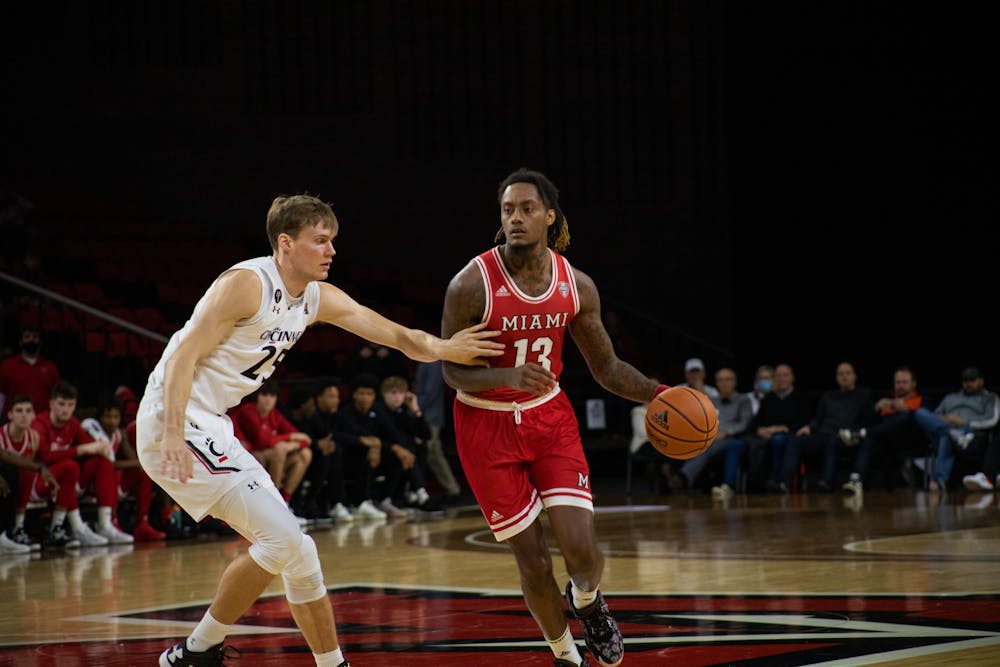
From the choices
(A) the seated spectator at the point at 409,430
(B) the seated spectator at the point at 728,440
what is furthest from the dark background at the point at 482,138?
(A) the seated spectator at the point at 409,430

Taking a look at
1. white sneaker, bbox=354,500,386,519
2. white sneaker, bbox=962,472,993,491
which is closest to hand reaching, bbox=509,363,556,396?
white sneaker, bbox=354,500,386,519

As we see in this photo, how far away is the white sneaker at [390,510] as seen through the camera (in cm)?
1259

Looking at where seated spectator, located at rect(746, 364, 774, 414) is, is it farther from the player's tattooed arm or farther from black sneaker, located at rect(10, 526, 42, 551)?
the player's tattooed arm

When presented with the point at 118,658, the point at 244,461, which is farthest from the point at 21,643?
the point at 244,461

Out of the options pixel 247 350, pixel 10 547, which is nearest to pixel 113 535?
pixel 10 547

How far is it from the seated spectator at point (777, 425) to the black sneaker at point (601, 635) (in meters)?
9.43

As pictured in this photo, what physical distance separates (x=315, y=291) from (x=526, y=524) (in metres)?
1.10

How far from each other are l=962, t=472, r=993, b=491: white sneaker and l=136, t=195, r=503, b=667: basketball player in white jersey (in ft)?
30.4

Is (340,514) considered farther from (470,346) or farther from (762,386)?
(470,346)

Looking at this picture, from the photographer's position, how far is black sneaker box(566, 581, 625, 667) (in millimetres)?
4555

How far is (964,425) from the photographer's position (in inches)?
521

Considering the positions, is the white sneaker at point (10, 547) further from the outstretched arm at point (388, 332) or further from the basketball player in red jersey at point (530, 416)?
the basketball player in red jersey at point (530, 416)

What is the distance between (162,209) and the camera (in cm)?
1814

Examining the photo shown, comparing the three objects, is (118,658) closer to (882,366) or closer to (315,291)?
(315,291)
